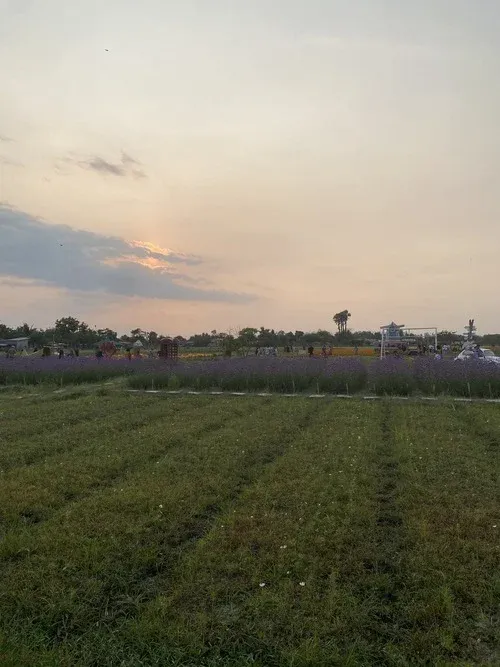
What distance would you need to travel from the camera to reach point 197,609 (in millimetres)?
3352

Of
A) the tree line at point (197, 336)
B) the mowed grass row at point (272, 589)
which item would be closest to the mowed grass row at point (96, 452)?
the mowed grass row at point (272, 589)

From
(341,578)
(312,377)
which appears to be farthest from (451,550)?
(312,377)

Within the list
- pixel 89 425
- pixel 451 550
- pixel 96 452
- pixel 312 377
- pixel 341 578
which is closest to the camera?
pixel 341 578

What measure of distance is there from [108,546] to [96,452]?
3571 millimetres

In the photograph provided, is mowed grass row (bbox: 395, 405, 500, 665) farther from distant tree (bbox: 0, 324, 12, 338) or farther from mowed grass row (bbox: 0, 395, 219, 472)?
distant tree (bbox: 0, 324, 12, 338)

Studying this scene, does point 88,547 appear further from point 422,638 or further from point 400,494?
point 400,494

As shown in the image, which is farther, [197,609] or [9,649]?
[197,609]

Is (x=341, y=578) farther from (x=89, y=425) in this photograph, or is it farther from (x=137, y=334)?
(x=137, y=334)

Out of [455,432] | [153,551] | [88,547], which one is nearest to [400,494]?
[153,551]

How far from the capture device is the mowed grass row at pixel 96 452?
217 inches

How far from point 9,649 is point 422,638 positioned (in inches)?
93.2

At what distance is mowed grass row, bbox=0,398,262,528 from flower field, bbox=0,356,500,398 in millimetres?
3584

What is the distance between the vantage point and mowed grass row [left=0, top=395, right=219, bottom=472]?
7801mm

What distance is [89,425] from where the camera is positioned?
991 centimetres
